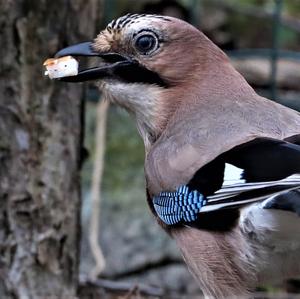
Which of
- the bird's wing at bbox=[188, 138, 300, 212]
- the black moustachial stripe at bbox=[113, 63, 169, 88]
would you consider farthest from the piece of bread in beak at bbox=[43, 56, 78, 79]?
the bird's wing at bbox=[188, 138, 300, 212]

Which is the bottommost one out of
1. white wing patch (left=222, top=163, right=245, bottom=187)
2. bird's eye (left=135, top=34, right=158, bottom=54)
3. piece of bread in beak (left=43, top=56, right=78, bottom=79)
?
white wing patch (left=222, top=163, right=245, bottom=187)

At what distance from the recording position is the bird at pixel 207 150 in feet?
10.3

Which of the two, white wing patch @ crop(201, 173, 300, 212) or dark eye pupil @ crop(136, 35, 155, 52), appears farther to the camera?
dark eye pupil @ crop(136, 35, 155, 52)

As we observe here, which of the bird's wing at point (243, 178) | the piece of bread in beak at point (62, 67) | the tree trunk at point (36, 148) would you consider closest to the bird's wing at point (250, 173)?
the bird's wing at point (243, 178)

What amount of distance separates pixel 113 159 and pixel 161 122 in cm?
252

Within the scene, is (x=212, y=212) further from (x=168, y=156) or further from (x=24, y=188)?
(x=24, y=188)

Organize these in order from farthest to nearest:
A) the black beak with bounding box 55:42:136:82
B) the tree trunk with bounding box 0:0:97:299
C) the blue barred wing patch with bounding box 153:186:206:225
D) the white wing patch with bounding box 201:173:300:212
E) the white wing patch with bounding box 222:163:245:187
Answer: the tree trunk with bounding box 0:0:97:299
the black beak with bounding box 55:42:136:82
the blue barred wing patch with bounding box 153:186:206:225
the white wing patch with bounding box 222:163:245:187
the white wing patch with bounding box 201:173:300:212

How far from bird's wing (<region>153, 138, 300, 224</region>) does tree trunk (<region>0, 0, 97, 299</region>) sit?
942 mm

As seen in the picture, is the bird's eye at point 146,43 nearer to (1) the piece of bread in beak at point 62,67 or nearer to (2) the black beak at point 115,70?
(2) the black beak at point 115,70

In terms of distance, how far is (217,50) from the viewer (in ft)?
12.4

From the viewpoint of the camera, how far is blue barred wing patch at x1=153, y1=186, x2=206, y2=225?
3.34 meters

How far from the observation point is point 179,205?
134 inches

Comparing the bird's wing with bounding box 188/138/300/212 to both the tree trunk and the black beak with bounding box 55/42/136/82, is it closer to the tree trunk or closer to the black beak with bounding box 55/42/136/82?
the black beak with bounding box 55/42/136/82

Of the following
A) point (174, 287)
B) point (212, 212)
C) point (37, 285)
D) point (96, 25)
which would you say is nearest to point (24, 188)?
point (37, 285)
